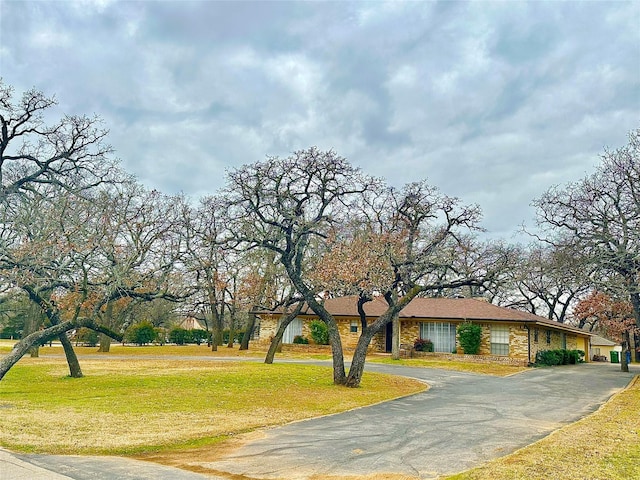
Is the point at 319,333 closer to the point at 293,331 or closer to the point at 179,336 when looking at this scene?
the point at 293,331

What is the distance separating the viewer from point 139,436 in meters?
9.38

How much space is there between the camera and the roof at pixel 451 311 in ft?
108

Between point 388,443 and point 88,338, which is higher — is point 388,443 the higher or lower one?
the higher one

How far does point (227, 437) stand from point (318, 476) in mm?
2953

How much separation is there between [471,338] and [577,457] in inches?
1021

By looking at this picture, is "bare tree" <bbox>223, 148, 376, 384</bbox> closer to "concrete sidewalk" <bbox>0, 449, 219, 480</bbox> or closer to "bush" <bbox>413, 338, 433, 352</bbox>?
"concrete sidewalk" <bbox>0, 449, 219, 480</bbox>

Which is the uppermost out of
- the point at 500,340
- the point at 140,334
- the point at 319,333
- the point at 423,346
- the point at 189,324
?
the point at 500,340

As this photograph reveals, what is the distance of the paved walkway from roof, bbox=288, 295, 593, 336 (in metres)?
16.1

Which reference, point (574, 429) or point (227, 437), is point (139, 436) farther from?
point (574, 429)

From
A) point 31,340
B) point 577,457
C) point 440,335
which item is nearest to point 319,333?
point 440,335

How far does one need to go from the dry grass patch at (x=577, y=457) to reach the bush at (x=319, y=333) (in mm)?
27878

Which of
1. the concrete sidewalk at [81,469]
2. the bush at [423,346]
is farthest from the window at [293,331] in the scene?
the concrete sidewalk at [81,469]

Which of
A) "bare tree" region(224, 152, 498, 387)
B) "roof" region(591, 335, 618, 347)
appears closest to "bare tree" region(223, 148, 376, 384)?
"bare tree" region(224, 152, 498, 387)

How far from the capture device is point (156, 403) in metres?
13.2
